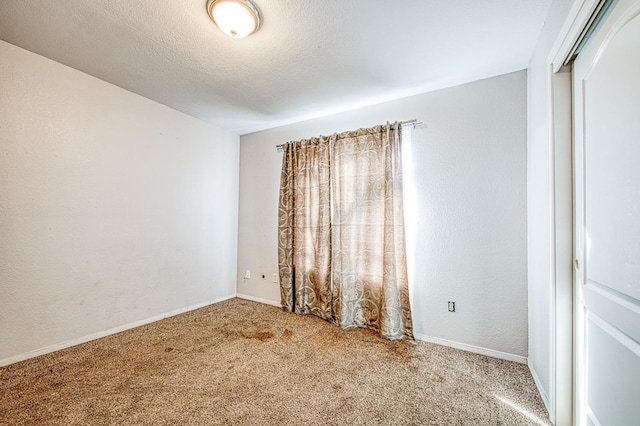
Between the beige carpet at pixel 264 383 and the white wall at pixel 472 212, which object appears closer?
the beige carpet at pixel 264 383

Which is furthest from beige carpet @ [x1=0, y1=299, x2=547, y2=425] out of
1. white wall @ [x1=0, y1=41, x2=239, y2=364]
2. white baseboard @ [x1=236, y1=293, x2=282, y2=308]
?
white baseboard @ [x1=236, y1=293, x2=282, y2=308]

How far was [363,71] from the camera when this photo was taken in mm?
2283

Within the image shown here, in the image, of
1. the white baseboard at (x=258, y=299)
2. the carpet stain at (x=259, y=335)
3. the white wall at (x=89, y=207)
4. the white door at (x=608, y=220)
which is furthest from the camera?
the white baseboard at (x=258, y=299)

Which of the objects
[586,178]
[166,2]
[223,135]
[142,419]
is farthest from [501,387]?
[223,135]

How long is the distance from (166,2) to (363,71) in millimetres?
1450

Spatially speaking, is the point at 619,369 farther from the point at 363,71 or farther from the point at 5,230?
the point at 5,230

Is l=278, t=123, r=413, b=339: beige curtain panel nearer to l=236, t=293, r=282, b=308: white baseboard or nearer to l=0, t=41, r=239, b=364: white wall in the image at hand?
l=236, t=293, r=282, b=308: white baseboard

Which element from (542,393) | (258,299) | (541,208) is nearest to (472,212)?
(541,208)

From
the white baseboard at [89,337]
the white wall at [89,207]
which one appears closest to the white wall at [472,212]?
the white wall at [89,207]

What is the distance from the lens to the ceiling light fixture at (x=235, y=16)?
60.8 inches

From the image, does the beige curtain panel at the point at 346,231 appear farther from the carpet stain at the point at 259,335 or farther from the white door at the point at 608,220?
the white door at the point at 608,220

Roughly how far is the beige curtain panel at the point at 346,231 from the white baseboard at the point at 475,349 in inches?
7.0

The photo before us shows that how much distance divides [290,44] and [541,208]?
2.06 metres

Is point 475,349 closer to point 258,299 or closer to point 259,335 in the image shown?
point 259,335
